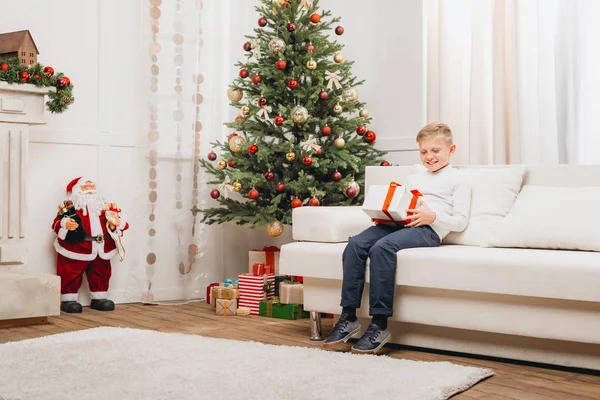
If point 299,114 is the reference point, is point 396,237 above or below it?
below

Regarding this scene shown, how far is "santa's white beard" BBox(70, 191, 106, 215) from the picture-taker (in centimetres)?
415

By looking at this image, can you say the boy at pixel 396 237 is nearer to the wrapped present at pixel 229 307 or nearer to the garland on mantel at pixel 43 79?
the wrapped present at pixel 229 307

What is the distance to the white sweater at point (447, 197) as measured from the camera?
3.13m

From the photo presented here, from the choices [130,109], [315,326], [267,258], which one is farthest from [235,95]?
[315,326]

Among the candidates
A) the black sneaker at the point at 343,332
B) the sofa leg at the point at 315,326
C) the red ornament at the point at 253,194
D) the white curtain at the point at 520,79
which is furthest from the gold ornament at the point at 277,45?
the black sneaker at the point at 343,332

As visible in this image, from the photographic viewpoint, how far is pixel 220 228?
15.9ft

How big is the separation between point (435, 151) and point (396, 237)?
49 centimetres

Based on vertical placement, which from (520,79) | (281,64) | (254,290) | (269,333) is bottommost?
(269,333)

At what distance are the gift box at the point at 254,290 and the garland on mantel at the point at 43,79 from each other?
135 centimetres

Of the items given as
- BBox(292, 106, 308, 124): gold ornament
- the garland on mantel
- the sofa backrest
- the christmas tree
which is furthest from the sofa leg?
the garland on mantel

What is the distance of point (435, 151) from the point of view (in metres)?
3.22

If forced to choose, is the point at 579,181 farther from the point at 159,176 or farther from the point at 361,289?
the point at 159,176

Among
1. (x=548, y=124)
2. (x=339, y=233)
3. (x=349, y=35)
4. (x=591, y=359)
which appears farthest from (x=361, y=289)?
(x=349, y=35)

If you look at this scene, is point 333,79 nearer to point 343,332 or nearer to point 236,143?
point 236,143
